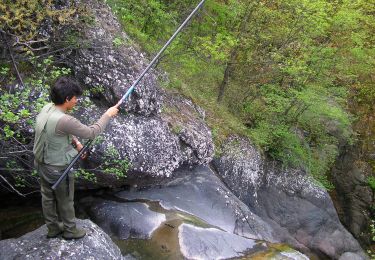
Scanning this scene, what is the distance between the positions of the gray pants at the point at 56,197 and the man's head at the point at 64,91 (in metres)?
0.78

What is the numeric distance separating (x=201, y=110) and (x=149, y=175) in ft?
11.5

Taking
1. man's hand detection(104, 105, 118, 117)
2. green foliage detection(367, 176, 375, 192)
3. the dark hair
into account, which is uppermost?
the dark hair

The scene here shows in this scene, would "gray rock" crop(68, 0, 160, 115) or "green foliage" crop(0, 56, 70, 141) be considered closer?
"green foliage" crop(0, 56, 70, 141)

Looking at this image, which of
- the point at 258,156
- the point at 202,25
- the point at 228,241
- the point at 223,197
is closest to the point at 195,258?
the point at 228,241

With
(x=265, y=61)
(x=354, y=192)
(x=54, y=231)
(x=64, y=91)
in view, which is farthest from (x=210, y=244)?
(x=354, y=192)

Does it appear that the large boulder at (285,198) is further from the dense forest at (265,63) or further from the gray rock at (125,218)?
the gray rock at (125,218)

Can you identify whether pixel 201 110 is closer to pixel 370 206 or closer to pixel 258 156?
pixel 258 156

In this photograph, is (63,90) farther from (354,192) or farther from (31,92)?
(354,192)

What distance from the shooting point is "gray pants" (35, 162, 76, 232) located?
4617 mm

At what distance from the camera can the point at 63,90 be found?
430 cm

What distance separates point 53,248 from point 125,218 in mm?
2685

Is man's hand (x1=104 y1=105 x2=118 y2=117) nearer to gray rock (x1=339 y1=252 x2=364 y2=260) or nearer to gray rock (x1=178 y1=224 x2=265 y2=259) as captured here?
gray rock (x1=178 y1=224 x2=265 y2=259)

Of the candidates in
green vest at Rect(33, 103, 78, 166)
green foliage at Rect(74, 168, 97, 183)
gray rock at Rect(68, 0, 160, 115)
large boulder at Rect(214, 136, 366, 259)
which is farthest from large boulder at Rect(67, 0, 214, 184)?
green vest at Rect(33, 103, 78, 166)

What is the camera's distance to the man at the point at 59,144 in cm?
432
